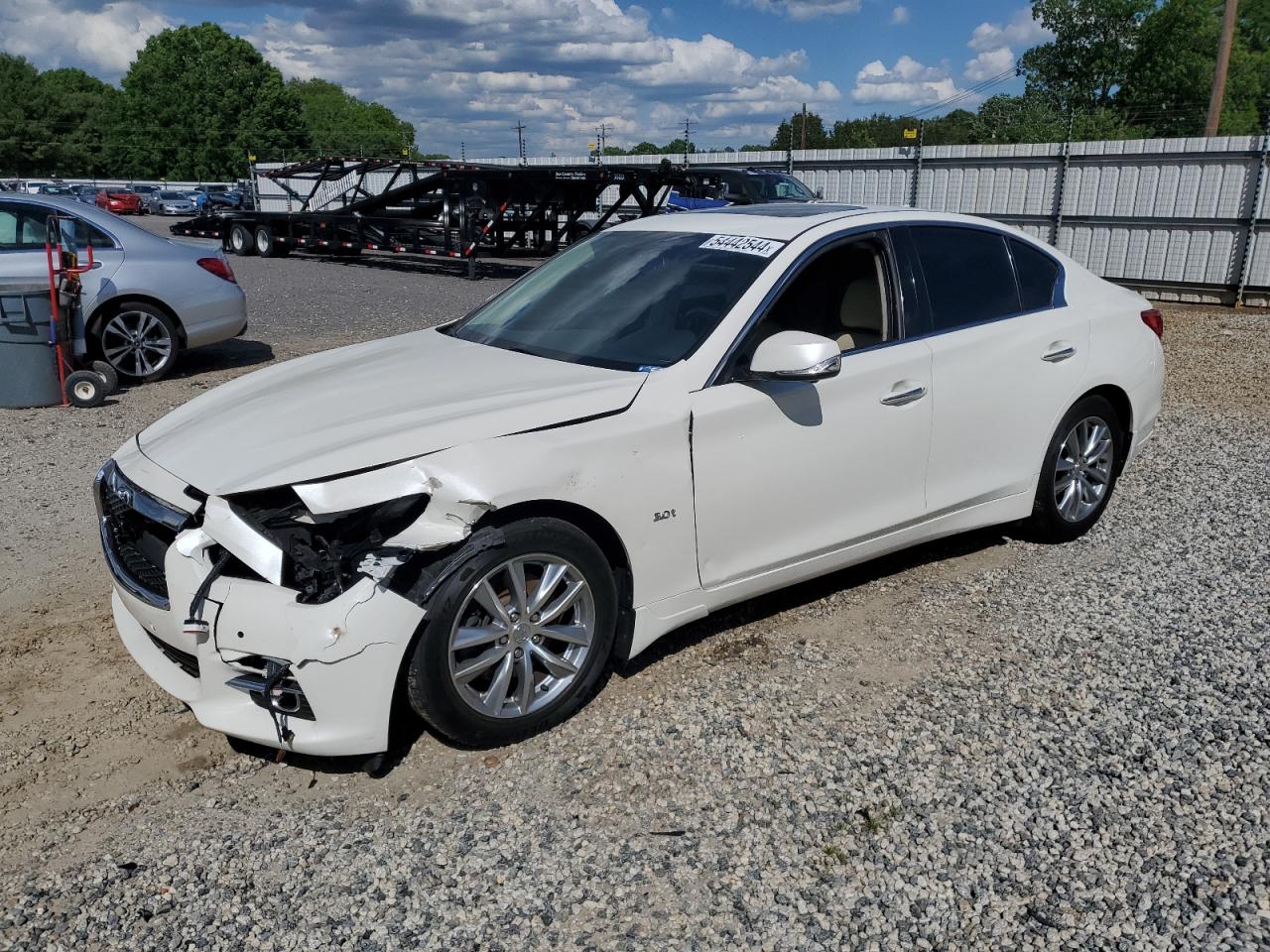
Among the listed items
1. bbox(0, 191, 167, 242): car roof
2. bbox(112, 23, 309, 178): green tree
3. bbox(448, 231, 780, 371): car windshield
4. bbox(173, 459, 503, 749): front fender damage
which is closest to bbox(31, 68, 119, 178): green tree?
bbox(112, 23, 309, 178): green tree

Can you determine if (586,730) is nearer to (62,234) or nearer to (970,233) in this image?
(970,233)

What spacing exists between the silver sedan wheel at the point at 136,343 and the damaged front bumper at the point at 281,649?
6554 millimetres

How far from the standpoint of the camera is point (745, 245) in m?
4.19

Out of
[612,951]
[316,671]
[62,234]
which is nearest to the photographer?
[612,951]

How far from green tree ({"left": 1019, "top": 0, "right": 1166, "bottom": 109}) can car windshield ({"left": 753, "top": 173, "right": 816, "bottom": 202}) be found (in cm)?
4744

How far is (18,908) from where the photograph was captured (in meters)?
2.65

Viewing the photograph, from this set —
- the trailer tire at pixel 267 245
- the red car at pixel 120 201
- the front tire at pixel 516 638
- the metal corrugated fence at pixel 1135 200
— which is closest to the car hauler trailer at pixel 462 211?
the trailer tire at pixel 267 245

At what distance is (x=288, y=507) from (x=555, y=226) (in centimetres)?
1905

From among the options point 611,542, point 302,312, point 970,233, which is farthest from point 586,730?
point 302,312

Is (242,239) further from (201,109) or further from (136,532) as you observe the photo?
(201,109)

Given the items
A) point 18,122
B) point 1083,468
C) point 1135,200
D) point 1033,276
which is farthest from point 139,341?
point 18,122

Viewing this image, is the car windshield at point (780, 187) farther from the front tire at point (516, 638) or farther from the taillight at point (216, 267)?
the front tire at point (516, 638)

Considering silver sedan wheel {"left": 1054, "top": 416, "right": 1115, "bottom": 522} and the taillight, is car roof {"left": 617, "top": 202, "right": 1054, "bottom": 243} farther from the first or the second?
the taillight

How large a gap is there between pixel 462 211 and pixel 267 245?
6.76 meters
